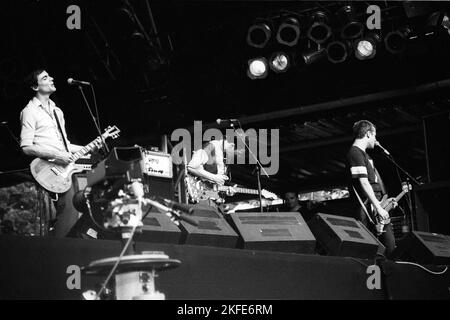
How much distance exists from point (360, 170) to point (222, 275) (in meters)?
2.55

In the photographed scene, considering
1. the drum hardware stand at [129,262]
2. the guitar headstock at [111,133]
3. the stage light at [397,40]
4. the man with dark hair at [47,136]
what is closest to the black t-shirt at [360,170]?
the stage light at [397,40]

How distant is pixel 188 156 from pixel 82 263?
5312 millimetres

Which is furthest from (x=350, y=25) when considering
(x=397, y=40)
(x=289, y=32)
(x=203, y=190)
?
(x=203, y=190)

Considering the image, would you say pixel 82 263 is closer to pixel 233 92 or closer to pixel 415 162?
pixel 233 92

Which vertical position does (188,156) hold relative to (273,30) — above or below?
below

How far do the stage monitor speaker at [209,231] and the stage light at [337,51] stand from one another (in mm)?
3215

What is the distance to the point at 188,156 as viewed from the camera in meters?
9.48

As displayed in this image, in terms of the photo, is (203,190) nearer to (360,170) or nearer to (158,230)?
(360,170)

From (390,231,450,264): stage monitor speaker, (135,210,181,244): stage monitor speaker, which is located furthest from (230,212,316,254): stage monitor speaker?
(390,231,450,264): stage monitor speaker

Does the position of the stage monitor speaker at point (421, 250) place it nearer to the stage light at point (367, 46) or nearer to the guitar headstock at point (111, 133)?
the stage light at point (367, 46)
